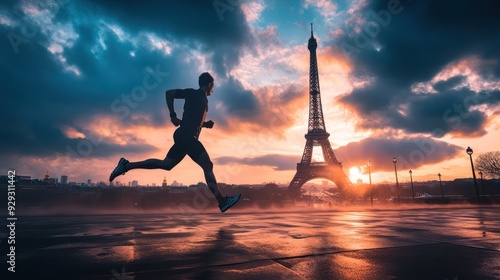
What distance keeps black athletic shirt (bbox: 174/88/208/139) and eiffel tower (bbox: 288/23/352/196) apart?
49286mm

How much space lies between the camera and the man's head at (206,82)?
6.54 metres

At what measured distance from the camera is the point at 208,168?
6062mm

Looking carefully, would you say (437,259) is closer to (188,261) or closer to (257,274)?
(257,274)

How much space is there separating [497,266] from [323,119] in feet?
179

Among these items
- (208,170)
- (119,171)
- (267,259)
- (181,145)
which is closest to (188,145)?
(181,145)

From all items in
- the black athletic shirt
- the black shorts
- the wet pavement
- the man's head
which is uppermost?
the man's head

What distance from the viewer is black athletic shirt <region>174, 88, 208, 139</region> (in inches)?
230

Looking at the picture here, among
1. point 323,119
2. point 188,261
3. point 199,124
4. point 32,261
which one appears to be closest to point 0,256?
point 32,261

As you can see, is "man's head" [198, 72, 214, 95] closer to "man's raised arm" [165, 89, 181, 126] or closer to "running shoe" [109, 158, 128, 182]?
"man's raised arm" [165, 89, 181, 126]

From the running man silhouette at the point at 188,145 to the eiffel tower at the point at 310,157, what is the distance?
4907 cm

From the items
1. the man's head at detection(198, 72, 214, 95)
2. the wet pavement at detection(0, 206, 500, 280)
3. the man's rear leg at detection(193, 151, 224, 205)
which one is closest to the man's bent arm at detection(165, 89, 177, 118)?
the man's head at detection(198, 72, 214, 95)

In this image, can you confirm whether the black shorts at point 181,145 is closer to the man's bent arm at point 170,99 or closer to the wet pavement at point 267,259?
the man's bent arm at point 170,99

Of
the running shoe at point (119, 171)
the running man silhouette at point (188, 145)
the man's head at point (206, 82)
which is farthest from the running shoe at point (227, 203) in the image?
the man's head at point (206, 82)

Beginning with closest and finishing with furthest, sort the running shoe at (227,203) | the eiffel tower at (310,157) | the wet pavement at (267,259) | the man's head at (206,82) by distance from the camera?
the wet pavement at (267,259), the running shoe at (227,203), the man's head at (206,82), the eiffel tower at (310,157)
